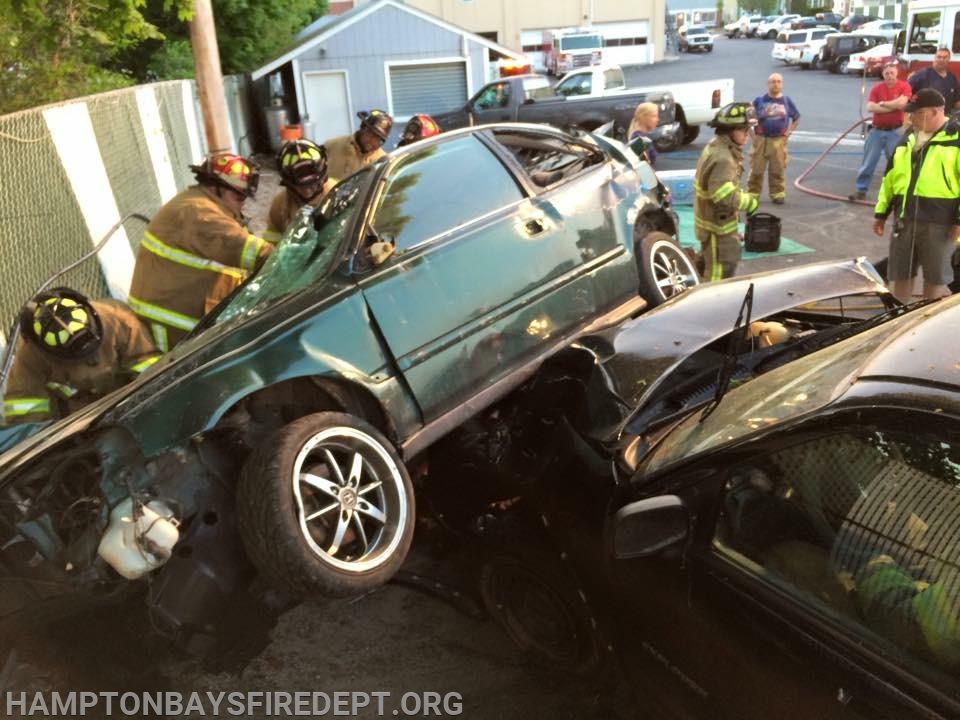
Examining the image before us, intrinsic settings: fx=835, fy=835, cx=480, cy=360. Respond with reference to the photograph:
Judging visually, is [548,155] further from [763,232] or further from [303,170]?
[763,232]

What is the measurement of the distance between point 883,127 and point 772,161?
1486 mm

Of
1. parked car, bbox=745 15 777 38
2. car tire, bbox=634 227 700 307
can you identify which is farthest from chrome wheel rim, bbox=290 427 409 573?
parked car, bbox=745 15 777 38

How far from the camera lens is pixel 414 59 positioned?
2127cm

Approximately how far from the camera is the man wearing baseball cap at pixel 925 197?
598 cm

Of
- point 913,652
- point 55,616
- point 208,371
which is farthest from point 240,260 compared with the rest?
point 913,652

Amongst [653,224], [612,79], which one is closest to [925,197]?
[653,224]

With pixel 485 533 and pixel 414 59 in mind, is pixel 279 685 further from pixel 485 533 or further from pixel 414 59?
pixel 414 59

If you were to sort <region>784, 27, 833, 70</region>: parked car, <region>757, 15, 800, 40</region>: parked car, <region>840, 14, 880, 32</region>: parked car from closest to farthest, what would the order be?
<region>784, 27, 833, 70</region>: parked car
<region>840, 14, 880, 32</region>: parked car
<region>757, 15, 800, 40</region>: parked car

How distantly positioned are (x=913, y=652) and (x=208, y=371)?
2558 mm

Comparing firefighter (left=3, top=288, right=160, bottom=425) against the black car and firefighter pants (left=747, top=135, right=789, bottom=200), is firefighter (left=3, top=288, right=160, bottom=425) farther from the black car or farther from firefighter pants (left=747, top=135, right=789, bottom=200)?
firefighter pants (left=747, top=135, right=789, bottom=200)

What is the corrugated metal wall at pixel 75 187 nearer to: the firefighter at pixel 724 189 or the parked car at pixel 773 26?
the firefighter at pixel 724 189

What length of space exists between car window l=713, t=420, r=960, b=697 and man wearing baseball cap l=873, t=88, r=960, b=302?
4676mm

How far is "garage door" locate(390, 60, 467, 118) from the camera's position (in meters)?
21.4

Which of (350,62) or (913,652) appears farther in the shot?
(350,62)
